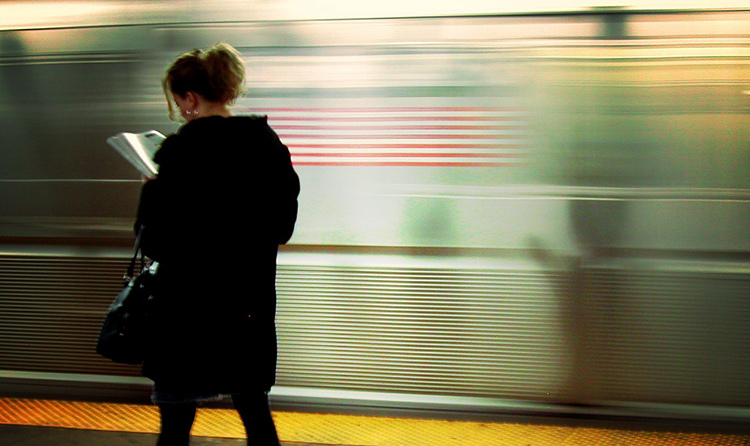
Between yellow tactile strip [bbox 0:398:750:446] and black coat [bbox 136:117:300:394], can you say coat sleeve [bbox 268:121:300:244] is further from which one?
yellow tactile strip [bbox 0:398:750:446]

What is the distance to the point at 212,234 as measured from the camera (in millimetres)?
1914

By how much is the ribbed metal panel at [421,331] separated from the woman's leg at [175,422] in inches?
41.3

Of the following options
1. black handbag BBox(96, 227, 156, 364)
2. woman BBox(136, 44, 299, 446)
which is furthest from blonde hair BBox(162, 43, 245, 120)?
black handbag BBox(96, 227, 156, 364)

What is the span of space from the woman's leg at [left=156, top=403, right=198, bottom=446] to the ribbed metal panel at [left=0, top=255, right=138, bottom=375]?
4.18 ft

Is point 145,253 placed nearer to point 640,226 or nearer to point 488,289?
point 488,289

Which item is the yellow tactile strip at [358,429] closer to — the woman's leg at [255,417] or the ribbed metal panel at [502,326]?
the ribbed metal panel at [502,326]

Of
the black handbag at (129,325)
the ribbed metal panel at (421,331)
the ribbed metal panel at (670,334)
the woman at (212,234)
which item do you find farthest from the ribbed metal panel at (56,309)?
the ribbed metal panel at (670,334)

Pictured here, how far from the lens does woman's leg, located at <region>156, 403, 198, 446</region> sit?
2.04m

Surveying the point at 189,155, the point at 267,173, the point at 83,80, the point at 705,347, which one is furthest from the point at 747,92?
the point at 83,80

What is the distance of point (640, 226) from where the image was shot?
276cm

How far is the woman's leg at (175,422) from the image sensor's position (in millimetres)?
2039

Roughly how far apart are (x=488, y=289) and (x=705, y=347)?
0.83 m

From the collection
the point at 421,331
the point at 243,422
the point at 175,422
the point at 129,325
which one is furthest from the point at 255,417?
the point at 421,331

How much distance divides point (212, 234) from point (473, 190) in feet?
4.09
